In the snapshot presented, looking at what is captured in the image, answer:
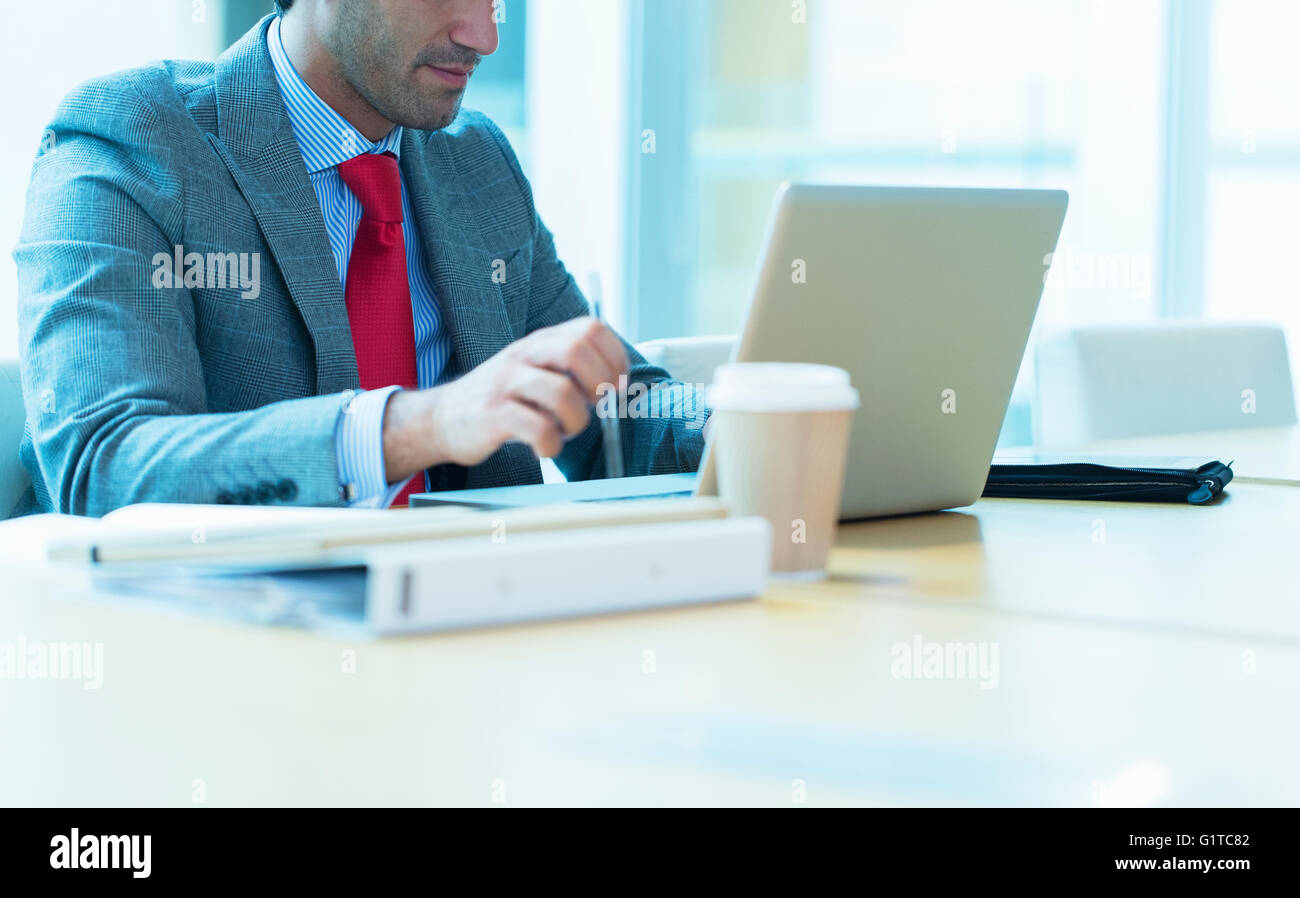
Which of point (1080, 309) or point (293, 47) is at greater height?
point (293, 47)

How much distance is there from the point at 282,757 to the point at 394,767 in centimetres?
4

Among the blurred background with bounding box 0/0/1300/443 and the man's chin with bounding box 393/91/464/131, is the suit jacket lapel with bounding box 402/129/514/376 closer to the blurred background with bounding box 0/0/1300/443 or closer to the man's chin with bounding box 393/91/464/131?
the man's chin with bounding box 393/91/464/131

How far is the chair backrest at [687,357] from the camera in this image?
176 cm

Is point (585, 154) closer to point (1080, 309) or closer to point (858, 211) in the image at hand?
point (1080, 309)

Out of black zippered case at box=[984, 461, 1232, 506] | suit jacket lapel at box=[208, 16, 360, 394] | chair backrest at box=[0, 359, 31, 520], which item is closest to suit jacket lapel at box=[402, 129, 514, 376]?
suit jacket lapel at box=[208, 16, 360, 394]

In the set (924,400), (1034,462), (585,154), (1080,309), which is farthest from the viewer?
(1080,309)

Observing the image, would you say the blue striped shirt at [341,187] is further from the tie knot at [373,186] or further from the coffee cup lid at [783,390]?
the coffee cup lid at [783,390]

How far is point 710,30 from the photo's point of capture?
3414mm

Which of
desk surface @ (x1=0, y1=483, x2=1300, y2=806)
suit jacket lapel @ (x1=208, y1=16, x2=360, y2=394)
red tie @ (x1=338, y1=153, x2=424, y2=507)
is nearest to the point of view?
desk surface @ (x1=0, y1=483, x2=1300, y2=806)

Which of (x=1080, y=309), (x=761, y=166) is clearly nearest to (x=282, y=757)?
(x=761, y=166)

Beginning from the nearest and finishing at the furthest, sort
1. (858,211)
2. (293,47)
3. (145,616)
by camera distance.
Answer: (145,616) < (858,211) < (293,47)

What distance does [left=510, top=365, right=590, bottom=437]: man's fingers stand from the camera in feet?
2.98

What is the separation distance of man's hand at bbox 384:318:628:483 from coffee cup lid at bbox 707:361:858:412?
4.8 inches

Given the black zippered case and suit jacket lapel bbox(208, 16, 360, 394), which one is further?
suit jacket lapel bbox(208, 16, 360, 394)
